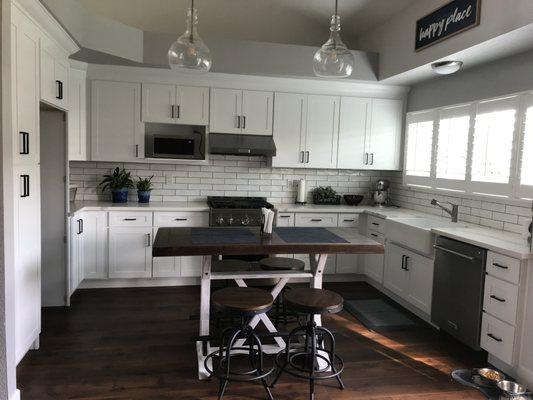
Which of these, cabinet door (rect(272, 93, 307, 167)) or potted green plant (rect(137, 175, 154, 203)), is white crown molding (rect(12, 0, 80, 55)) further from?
cabinet door (rect(272, 93, 307, 167))

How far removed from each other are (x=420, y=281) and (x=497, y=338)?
3.30 feet

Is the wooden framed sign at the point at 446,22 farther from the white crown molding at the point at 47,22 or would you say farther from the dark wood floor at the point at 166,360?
the white crown molding at the point at 47,22

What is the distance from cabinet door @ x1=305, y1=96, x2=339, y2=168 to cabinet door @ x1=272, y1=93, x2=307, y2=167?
0.08 metres

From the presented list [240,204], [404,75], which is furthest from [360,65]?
[240,204]

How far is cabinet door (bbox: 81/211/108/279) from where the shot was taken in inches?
181

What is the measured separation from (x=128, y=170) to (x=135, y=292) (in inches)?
58.6

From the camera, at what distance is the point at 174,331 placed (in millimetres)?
3709

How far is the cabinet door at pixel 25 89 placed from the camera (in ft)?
8.86

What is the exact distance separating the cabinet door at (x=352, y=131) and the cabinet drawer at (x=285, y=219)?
36.7 inches

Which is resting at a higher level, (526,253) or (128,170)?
(128,170)

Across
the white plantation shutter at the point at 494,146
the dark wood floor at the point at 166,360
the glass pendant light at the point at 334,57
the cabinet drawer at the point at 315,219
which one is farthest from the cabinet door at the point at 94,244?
the white plantation shutter at the point at 494,146

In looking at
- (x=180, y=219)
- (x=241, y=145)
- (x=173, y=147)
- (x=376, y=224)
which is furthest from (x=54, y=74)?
(x=376, y=224)

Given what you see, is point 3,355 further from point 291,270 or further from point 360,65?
point 360,65

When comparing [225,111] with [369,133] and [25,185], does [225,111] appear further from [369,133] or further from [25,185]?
[25,185]
